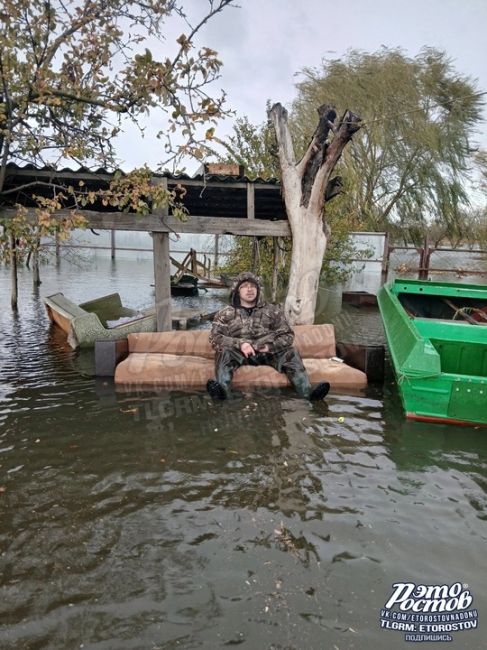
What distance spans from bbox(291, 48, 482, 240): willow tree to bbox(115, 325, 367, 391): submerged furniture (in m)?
17.9

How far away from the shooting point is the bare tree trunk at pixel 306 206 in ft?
26.6

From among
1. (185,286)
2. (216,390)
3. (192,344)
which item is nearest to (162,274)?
(192,344)

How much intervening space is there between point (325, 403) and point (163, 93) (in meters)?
4.24

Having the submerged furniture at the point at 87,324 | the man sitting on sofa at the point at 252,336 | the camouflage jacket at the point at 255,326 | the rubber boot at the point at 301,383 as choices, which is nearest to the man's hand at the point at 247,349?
the man sitting on sofa at the point at 252,336

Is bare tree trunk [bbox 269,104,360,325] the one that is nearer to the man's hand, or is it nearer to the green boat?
the green boat

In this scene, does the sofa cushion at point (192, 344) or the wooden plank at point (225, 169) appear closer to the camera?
the sofa cushion at point (192, 344)

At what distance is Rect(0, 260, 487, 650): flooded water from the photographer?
101 inches

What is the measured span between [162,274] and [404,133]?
20.7m

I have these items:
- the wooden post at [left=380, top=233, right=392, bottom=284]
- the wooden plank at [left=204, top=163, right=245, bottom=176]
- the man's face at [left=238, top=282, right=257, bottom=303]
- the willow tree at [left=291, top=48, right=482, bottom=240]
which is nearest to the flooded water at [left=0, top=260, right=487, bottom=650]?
the man's face at [left=238, top=282, right=257, bottom=303]

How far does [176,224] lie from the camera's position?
27.1ft

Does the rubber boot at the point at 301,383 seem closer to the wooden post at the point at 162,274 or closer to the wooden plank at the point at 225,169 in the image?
the wooden post at the point at 162,274

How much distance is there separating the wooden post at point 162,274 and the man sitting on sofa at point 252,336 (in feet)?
7.01

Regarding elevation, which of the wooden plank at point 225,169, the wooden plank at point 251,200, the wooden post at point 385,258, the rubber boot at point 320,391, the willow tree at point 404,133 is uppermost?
the willow tree at point 404,133

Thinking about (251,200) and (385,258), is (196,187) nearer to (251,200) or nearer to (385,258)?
(251,200)
